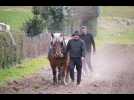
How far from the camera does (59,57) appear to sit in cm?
702

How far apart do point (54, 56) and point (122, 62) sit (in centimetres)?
112

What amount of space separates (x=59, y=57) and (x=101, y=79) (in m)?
0.78

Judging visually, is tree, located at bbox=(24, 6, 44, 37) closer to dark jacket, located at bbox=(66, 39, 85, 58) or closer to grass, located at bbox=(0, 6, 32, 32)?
grass, located at bbox=(0, 6, 32, 32)

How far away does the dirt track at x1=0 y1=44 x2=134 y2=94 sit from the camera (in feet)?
22.7

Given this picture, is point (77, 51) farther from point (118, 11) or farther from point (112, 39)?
point (118, 11)

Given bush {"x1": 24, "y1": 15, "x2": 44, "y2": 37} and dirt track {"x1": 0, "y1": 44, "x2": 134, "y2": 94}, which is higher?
bush {"x1": 24, "y1": 15, "x2": 44, "y2": 37}

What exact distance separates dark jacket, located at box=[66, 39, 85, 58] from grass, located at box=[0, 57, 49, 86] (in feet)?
1.43

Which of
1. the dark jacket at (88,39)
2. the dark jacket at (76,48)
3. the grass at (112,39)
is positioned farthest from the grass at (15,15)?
the grass at (112,39)

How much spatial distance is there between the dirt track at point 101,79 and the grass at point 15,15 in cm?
85

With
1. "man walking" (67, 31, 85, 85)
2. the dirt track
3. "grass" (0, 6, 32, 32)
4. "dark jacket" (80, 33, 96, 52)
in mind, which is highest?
"grass" (0, 6, 32, 32)

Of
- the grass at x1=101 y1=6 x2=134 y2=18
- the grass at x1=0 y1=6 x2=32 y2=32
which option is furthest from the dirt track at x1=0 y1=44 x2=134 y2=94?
the grass at x1=0 y1=6 x2=32 y2=32

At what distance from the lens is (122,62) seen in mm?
7031
